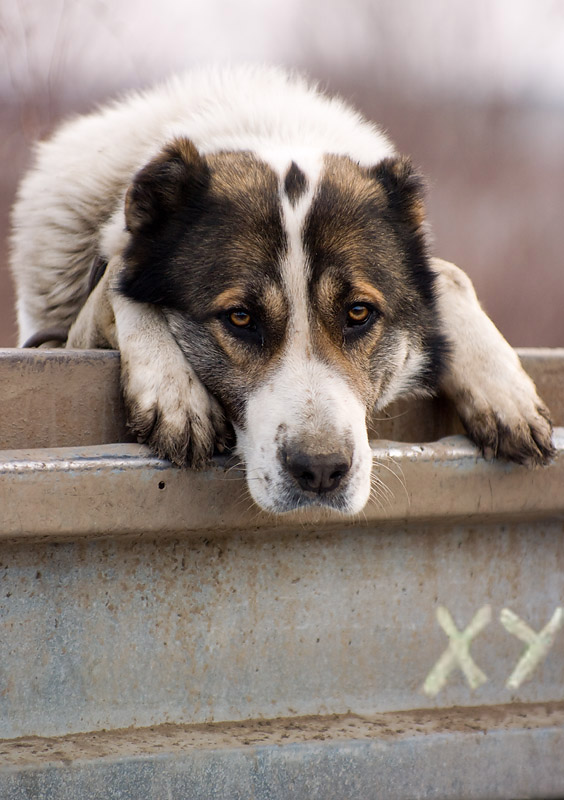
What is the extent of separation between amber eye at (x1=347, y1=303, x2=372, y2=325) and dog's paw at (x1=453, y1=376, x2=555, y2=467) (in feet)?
0.98

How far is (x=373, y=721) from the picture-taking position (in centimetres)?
162

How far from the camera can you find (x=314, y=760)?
151cm

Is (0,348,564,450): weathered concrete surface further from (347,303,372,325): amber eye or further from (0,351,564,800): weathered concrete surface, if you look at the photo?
(347,303,372,325): amber eye

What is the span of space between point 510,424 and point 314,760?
0.79 meters

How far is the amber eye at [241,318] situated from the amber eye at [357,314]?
0.76 ft

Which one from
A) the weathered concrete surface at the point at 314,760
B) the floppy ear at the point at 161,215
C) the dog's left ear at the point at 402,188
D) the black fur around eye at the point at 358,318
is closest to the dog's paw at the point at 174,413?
the floppy ear at the point at 161,215

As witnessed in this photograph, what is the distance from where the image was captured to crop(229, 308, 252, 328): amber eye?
5.97 feet

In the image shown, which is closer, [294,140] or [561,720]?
[561,720]

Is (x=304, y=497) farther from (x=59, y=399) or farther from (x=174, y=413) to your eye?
(x=59, y=399)

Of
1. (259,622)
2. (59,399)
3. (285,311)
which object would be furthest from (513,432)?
(59,399)

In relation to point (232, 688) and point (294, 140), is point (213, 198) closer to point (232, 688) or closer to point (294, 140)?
point (294, 140)

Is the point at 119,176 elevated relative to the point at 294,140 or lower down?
lower down

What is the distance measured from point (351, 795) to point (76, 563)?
2.22ft

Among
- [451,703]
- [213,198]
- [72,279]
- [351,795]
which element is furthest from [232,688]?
Result: [72,279]
